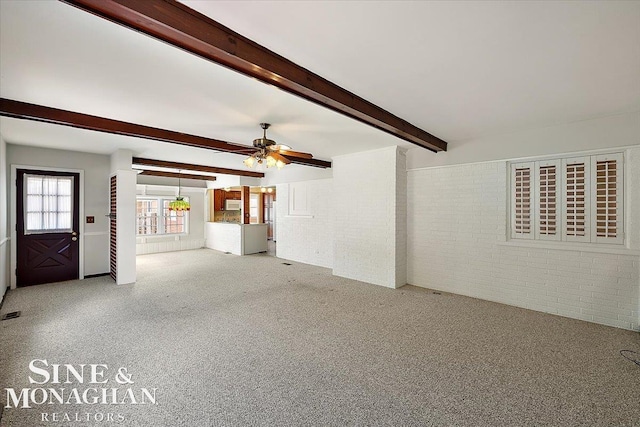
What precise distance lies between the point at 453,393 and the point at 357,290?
271cm

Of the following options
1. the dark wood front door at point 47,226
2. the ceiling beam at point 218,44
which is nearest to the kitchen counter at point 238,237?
the dark wood front door at point 47,226

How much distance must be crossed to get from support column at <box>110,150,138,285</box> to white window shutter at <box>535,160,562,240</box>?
260 inches

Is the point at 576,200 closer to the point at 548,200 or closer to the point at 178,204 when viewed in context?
the point at 548,200

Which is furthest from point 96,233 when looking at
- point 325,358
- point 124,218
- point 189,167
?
point 325,358

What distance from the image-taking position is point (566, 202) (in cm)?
380

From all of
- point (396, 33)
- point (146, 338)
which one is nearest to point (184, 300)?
point (146, 338)

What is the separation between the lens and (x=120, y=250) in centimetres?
520

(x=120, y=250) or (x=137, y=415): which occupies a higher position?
(x=120, y=250)

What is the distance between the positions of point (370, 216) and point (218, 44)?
13.3 ft

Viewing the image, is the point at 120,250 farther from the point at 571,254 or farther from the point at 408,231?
the point at 571,254

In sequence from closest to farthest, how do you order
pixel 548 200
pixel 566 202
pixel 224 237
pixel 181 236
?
pixel 566 202
pixel 548 200
pixel 224 237
pixel 181 236
